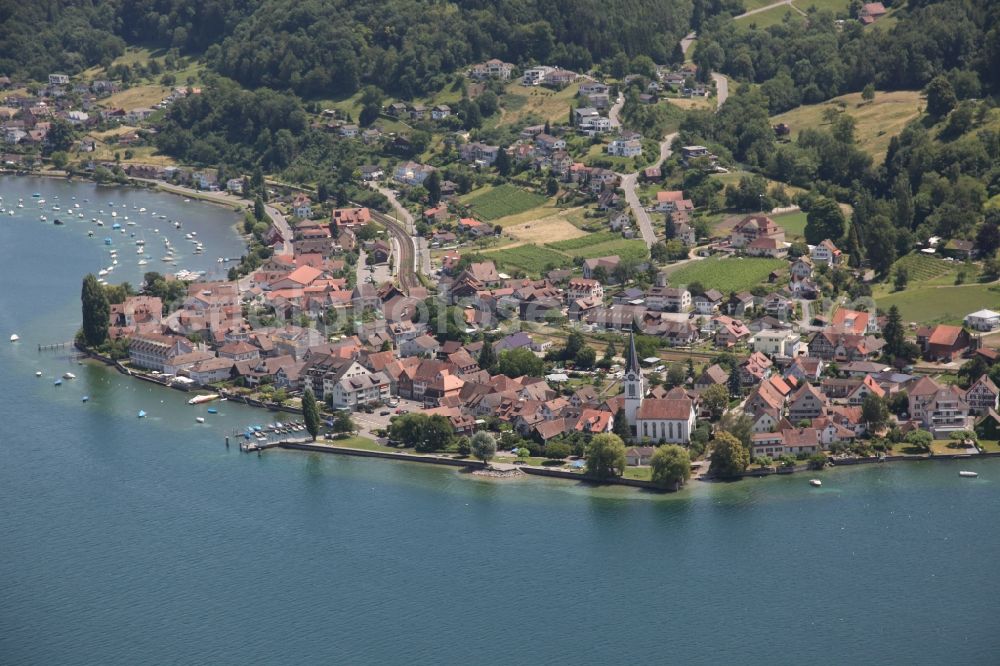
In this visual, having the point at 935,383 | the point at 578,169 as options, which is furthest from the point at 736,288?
the point at 578,169

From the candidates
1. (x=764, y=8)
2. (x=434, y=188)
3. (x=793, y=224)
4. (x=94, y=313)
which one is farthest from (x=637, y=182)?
(x=764, y=8)

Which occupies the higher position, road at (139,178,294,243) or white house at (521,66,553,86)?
white house at (521,66,553,86)

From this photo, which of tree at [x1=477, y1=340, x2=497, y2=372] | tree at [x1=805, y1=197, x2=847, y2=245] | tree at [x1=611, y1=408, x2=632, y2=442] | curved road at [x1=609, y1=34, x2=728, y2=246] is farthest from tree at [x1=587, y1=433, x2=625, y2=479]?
tree at [x1=805, y1=197, x2=847, y2=245]

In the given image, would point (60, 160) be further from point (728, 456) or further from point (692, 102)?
point (728, 456)

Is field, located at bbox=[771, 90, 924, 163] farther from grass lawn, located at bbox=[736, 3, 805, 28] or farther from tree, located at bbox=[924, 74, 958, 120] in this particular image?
grass lawn, located at bbox=[736, 3, 805, 28]

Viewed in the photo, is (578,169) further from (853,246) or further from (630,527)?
(630,527)

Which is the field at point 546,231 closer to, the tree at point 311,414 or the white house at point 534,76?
the white house at point 534,76
